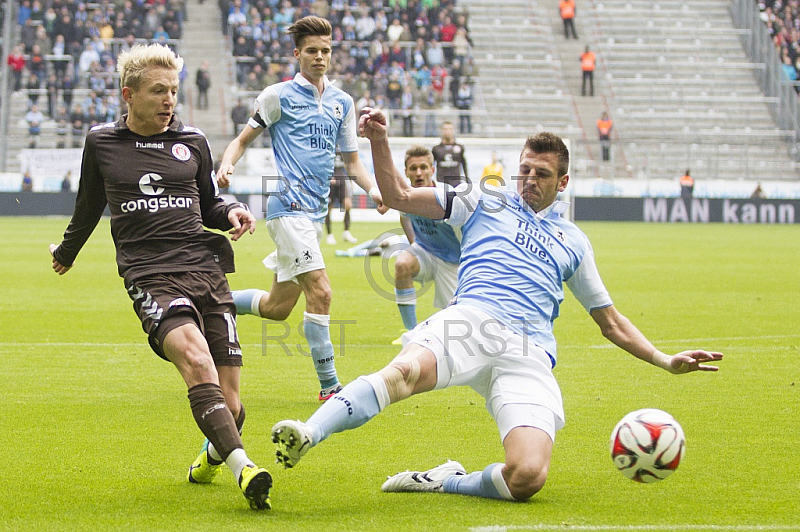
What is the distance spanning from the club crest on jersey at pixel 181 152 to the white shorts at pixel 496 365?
138 cm

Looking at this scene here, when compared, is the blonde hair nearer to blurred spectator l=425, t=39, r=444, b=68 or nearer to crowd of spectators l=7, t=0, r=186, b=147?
crowd of spectators l=7, t=0, r=186, b=147

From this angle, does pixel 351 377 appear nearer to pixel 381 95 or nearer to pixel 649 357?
pixel 649 357

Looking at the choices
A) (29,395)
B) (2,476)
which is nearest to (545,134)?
(2,476)

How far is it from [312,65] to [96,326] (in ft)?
15.1

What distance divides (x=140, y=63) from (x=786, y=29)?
39.6 m

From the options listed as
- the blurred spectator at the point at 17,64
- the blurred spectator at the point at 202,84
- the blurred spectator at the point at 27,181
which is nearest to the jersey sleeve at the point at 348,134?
the blurred spectator at the point at 27,181

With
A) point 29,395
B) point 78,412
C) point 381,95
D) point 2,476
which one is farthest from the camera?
point 381,95

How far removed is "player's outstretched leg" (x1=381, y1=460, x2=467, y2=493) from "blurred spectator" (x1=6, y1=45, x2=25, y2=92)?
3300cm

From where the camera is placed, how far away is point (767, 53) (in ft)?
130

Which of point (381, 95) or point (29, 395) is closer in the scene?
point (29, 395)

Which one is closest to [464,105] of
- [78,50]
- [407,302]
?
[78,50]

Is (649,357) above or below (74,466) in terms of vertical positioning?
above

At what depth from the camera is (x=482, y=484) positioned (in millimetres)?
4746

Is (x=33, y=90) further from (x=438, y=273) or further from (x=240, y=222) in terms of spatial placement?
(x=240, y=222)
